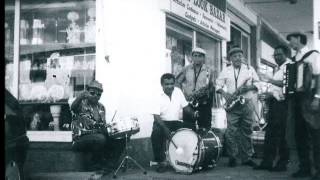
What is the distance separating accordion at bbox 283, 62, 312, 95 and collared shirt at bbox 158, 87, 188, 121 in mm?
1642

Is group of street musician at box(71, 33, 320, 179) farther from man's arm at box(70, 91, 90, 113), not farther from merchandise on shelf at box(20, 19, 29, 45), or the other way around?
merchandise on shelf at box(20, 19, 29, 45)

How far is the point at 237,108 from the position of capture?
8.24 metres

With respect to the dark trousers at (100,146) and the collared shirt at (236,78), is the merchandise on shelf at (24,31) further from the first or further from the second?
the collared shirt at (236,78)

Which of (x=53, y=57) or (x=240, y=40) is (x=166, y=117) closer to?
(x=53, y=57)

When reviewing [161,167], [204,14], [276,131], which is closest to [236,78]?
[276,131]

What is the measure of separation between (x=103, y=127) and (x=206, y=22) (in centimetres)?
→ 438

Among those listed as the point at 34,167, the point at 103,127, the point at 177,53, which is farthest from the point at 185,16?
the point at 34,167

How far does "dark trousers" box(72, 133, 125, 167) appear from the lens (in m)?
7.05

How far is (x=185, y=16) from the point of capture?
9586 mm

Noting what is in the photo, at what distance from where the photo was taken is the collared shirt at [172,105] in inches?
311

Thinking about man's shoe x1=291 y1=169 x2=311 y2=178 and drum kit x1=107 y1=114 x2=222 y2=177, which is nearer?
man's shoe x1=291 y1=169 x2=311 y2=178

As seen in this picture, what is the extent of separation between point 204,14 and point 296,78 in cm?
380

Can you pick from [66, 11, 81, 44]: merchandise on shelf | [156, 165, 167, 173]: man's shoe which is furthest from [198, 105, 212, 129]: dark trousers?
[66, 11, 81, 44]: merchandise on shelf

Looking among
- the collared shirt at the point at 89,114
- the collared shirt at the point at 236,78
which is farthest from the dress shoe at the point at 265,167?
the collared shirt at the point at 89,114
